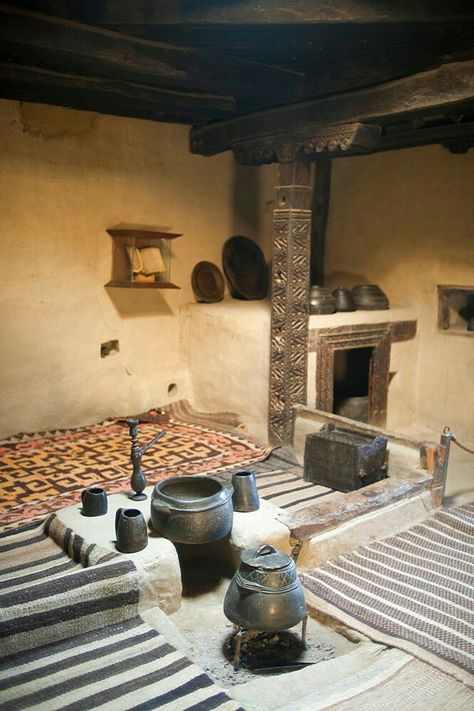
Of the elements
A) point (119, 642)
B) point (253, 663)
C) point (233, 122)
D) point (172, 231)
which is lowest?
point (253, 663)

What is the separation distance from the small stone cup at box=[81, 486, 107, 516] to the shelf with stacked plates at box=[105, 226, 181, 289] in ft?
8.35

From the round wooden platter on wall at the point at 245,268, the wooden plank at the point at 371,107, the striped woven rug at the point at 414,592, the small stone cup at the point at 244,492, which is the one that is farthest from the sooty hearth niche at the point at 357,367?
the small stone cup at the point at 244,492

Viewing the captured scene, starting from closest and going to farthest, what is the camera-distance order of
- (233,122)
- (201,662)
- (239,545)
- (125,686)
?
(125,686) → (201,662) → (239,545) → (233,122)

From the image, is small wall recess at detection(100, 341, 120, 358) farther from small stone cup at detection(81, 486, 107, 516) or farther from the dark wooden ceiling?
small stone cup at detection(81, 486, 107, 516)

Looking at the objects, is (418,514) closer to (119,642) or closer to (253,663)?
(253,663)

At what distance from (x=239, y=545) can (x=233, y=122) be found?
3.71 meters

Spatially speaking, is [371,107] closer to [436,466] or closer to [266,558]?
[436,466]

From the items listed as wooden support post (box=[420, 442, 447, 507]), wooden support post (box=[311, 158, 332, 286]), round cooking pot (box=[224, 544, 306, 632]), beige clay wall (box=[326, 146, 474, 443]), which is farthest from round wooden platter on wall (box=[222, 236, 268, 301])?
round cooking pot (box=[224, 544, 306, 632])

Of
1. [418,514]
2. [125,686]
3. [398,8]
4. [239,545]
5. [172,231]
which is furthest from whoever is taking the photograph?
[172,231]

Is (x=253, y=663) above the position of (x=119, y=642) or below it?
below

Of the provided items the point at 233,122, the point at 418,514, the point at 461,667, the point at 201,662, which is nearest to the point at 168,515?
the point at 201,662

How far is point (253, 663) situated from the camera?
3111 mm

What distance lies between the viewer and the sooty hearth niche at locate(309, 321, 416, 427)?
5758 mm

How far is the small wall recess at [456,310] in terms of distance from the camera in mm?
6293
